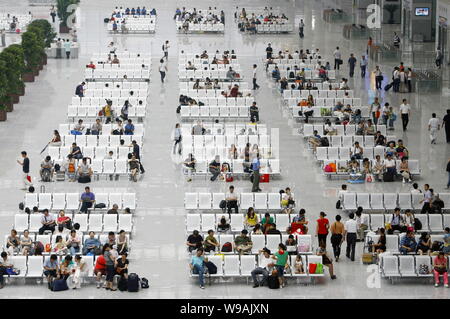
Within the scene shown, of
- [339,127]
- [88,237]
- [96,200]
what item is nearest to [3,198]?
[96,200]

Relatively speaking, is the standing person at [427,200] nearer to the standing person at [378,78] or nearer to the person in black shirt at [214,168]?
the person in black shirt at [214,168]

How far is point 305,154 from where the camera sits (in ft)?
109

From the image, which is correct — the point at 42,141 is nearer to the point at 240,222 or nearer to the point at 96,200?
the point at 96,200

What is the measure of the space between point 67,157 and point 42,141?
449 cm

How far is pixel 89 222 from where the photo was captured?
23.3 metres

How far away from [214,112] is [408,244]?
1870 centimetres

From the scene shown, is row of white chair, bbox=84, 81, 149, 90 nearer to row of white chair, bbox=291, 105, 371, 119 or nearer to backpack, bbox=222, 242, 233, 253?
row of white chair, bbox=291, 105, 371, 119

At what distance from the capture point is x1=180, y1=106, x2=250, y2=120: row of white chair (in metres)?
38.7

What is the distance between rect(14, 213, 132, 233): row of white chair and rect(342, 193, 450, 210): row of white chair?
246 inches

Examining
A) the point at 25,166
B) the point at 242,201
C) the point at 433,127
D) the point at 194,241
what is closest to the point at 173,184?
the point at 242,201

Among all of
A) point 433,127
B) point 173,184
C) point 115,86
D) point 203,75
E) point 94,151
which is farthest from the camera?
point 203,75

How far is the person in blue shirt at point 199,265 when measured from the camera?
1969 cm

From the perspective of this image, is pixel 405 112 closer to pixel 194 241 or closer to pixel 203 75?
pixel 203 75
